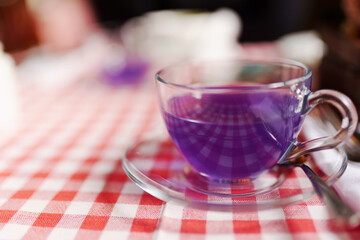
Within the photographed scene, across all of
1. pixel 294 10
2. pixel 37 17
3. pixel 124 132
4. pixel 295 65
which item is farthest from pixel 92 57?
pixel 294 10

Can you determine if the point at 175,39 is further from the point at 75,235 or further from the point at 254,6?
the point at 254,6

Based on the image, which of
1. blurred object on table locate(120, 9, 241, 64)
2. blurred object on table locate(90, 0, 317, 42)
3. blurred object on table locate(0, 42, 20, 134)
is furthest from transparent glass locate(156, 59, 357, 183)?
blurred object on table locate(90, 0, 317, 42)

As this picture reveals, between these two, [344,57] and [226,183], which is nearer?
[226,183]

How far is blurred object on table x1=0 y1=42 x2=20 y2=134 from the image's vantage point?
0.66 metres

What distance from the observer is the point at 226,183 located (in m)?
0.39

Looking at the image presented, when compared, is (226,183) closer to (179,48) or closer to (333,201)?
(333,201)

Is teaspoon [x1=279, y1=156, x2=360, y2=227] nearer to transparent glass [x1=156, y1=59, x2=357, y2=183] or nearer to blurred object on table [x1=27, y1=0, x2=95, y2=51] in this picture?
Result: transparent glass [x1=156, y1=59, x2=357, y2=183]

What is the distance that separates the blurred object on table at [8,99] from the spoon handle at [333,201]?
20.7 inches

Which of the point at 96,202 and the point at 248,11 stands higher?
the point at 96,202

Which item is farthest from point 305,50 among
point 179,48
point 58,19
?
point 58,19

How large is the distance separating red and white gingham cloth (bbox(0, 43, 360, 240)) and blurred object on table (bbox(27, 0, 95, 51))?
1949mm

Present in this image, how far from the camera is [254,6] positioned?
9.86 ft

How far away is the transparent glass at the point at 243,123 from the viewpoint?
350 mm

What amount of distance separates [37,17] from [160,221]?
2694 mm
